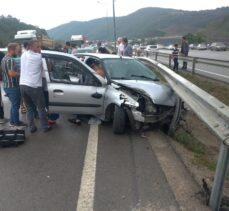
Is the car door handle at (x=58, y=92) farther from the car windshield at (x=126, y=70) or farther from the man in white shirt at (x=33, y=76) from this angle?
the car windshield at (x=126, y=70)

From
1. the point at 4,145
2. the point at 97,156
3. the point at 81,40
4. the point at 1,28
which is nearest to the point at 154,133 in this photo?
the point at 97,156

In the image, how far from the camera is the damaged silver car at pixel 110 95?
21.8 ft

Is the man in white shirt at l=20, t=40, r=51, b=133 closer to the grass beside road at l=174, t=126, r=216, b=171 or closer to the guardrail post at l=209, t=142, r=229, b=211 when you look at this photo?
the grass beside road at l=174, t=126, r=216, b=171

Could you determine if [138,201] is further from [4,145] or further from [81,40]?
[81,40]

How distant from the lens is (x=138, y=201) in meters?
4.00

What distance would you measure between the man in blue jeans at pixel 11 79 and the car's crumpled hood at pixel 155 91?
204cm

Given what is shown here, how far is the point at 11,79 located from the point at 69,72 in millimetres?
1191

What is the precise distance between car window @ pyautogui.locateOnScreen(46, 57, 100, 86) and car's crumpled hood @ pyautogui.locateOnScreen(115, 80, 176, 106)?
619 millimetres

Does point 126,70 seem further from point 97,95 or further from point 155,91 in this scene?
point 155,91

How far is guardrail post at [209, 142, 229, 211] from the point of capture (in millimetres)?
3430

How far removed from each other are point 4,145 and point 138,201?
9.77 feet

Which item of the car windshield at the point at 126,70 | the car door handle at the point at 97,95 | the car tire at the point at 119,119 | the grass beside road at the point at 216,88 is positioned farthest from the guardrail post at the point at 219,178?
the grass beside road at the point at 216,88

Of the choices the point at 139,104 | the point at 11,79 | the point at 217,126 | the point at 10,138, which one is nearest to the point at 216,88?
the point at 139,104

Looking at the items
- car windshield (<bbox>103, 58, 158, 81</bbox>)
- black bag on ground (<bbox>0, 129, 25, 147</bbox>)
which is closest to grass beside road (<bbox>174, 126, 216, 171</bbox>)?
car windshield (<bbox>103, 58, 158, 81</bbox>)
